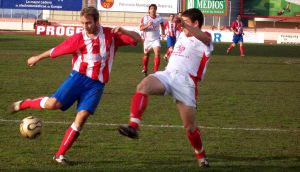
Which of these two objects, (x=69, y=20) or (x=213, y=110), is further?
(x=69, y=20)

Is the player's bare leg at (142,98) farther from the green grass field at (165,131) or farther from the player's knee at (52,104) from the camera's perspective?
the player's knee at (52,104)

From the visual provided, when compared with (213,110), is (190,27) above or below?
above

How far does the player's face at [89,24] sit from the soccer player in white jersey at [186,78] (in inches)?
35.0

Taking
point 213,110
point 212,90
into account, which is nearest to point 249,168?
point 213,110

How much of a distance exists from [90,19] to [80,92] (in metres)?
0.88

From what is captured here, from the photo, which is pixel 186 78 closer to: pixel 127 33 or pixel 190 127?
pixel 190 127

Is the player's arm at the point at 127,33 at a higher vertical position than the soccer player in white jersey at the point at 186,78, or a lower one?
higher

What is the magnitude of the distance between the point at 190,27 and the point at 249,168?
1829mm

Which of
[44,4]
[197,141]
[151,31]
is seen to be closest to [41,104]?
[197,141]

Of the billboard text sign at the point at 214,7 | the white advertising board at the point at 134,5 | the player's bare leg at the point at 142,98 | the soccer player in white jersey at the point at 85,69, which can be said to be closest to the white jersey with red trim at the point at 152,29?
the soccer player in white jersey at the point at 85,69

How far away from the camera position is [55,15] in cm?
6694

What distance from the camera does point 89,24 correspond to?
27.2 feet

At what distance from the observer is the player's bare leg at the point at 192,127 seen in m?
8.19

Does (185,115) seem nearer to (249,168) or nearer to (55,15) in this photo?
(249,168)
